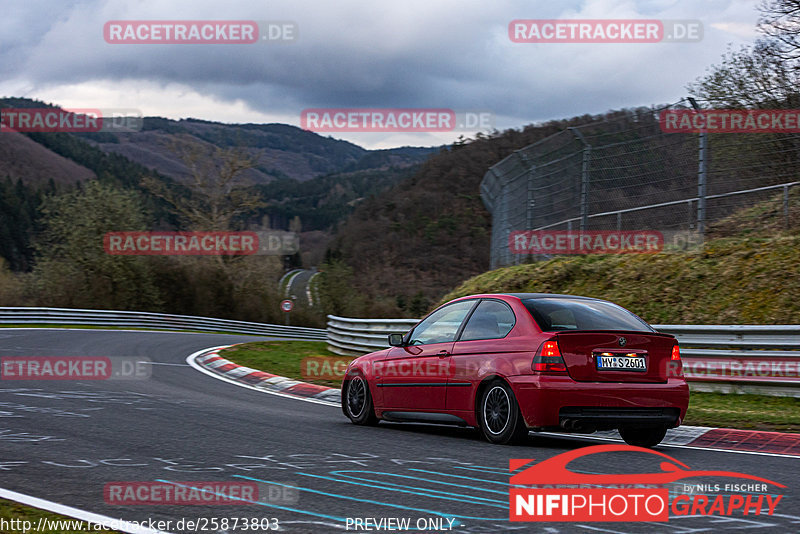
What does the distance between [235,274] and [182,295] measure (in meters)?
4.33

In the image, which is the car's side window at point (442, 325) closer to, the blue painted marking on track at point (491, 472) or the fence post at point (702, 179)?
the blue painted marking on track at point (491, 472)

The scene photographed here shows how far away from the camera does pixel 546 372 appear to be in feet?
22.8

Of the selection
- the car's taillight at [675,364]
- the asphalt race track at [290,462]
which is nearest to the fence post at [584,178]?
the asphalt race track at [290,462]

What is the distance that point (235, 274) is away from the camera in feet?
170

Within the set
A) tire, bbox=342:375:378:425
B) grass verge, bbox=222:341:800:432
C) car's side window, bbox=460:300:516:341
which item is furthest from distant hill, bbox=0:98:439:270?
car's side window, bbox=460:300:516:341

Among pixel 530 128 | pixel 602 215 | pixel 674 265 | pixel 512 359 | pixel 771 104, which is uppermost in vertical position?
pixel 530 128

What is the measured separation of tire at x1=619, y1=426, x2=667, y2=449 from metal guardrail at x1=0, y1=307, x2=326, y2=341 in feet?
97.2

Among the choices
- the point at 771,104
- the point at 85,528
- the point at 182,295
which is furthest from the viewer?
the point at 182,295

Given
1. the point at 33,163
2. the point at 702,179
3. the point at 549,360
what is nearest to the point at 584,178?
the point at 702,179

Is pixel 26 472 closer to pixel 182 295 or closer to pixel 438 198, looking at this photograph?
pixel 182 295

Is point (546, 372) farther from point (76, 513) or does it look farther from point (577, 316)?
point (76, 513)

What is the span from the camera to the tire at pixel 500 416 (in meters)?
7.14

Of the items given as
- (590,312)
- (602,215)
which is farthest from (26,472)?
(602,215)

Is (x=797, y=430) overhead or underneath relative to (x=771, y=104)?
underneath
